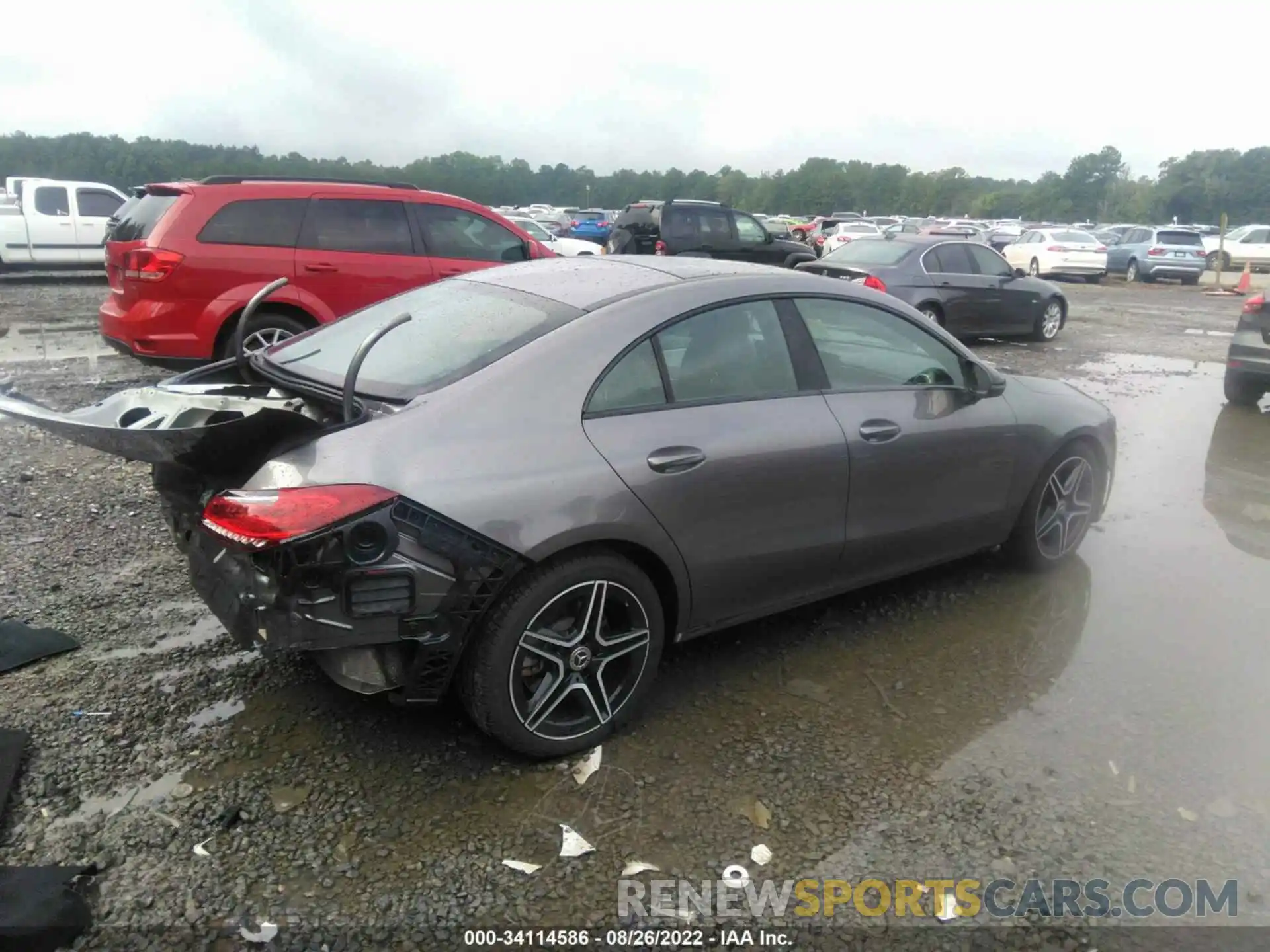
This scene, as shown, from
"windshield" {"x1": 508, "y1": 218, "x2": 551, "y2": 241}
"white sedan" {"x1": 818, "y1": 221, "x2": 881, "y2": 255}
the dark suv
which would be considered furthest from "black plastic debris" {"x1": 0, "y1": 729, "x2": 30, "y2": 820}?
"white sedan" {"x1": 818, "y1": 221, "x2": 881, "y2": 255}

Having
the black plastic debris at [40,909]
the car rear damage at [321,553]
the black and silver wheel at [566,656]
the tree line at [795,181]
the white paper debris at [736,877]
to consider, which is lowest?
the white paper debris at [736,877]

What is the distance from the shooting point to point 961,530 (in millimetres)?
4258

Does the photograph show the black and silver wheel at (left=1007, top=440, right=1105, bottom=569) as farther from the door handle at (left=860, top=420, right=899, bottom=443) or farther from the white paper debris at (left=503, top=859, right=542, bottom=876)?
the white paper debris at (left=503, top=859, right=542, bottom=876)

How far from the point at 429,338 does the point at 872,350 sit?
188 cm

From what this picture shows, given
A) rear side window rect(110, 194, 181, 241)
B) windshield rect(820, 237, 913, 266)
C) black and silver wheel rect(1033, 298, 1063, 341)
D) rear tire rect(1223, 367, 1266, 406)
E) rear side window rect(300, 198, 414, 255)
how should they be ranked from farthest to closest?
black and silver wheel rect(1033, 298, 1063, 341), windshield rect(820, 237, 913, 266), rear tire rect(1223, 367, 1266, 406), rear side window rect(300, 198, 414, 255), rear side window rect(110, 194, 181, 241)

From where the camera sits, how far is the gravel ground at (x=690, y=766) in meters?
2.53

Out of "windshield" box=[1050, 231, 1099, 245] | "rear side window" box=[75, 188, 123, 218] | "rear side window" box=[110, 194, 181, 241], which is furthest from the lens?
"windshield" box=[1050, 231, 1099, 245]

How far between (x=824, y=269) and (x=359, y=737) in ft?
33.2


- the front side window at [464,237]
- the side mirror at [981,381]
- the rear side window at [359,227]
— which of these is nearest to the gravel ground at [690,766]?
the side mirror at [981,381]

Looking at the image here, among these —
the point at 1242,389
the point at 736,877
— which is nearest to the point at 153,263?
the point at 736,877

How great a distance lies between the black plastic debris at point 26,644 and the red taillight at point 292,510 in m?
1.49

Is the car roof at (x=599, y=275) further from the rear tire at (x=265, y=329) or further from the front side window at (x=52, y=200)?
the front side window at (x=52, y=200)

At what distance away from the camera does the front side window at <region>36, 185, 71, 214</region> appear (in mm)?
17625

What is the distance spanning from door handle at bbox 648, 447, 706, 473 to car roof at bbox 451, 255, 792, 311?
1.97 ft
